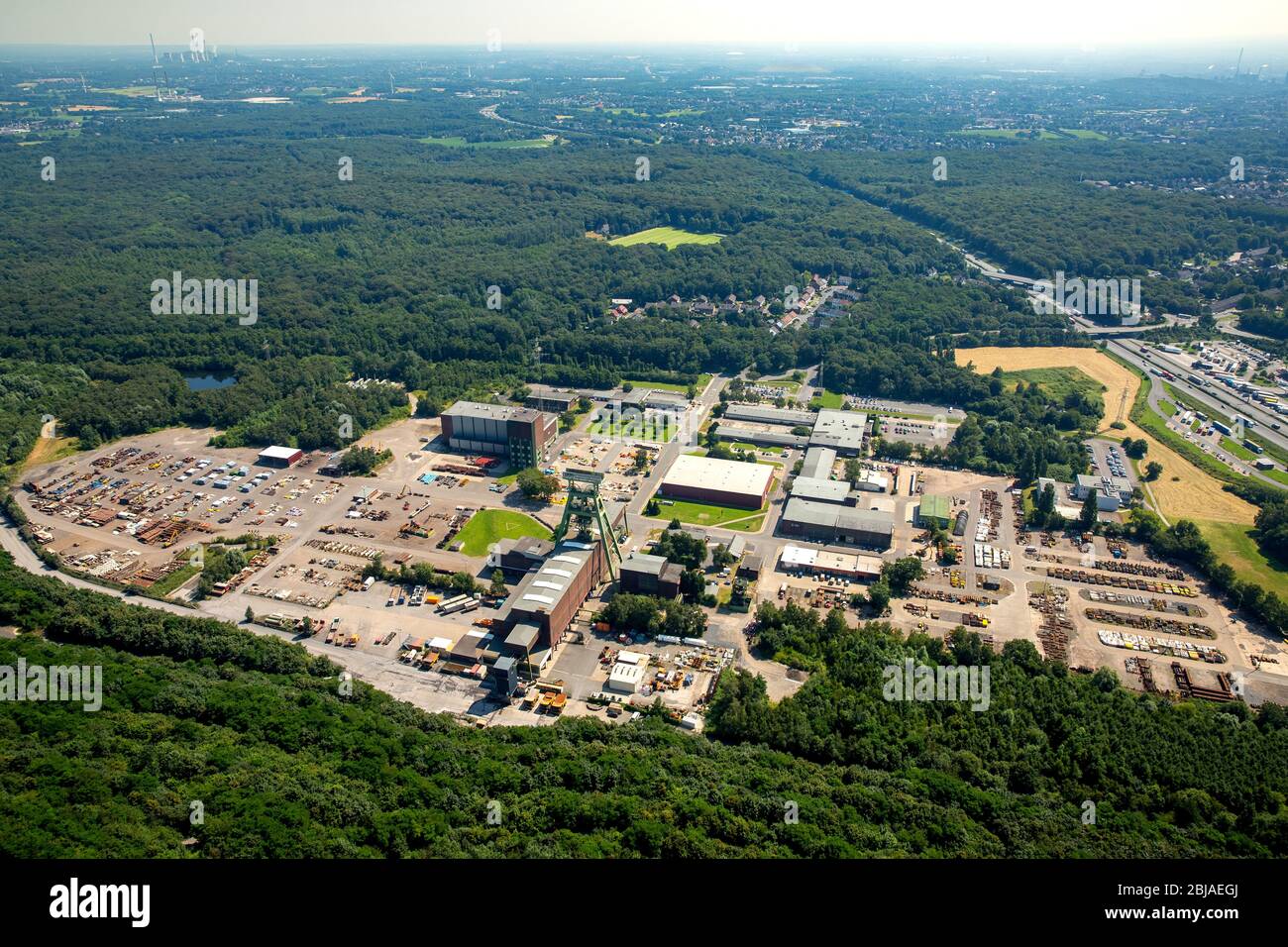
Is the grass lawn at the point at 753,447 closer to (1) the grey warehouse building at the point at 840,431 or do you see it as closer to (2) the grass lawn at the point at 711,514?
(1) the grey warehouse building at the point at 840,431

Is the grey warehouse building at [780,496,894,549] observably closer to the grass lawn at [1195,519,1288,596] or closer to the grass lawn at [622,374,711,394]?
the grass lawn at [1195,519,1288,596]

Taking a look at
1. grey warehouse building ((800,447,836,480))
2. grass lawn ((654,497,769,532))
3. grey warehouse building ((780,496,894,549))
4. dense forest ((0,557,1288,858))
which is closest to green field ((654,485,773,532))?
grass lawn ((654,497,769,532))

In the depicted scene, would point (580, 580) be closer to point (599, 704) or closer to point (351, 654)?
point (599, 704)

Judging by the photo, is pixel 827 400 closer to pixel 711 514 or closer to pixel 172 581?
pixel 711 514

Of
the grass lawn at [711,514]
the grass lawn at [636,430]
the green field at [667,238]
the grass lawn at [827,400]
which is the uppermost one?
the green field at [667,238]

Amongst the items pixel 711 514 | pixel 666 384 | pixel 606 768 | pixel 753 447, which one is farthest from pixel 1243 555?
pixel 666 384

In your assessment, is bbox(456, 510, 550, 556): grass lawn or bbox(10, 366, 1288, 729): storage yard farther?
bbox(456, 510, 550, 556): grass lawn

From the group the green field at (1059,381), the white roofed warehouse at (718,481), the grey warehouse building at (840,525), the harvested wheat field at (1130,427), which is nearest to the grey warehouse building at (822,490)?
the grey warehouse building at (840,525)
